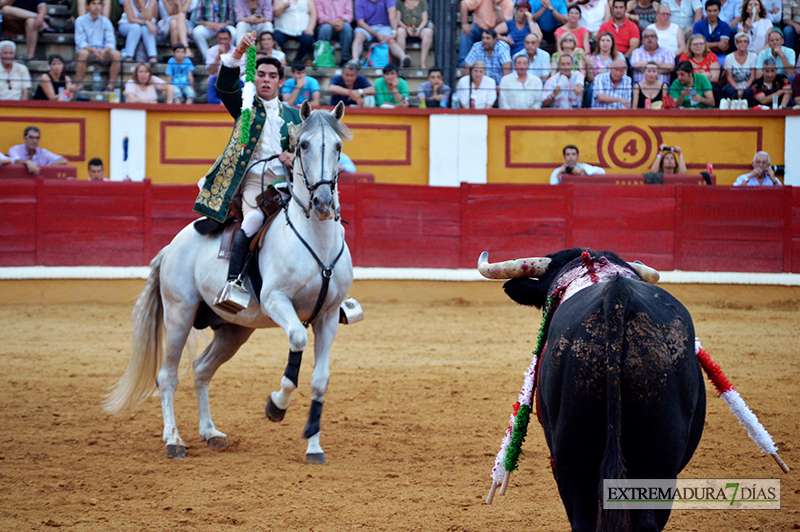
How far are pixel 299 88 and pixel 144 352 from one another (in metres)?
6.78

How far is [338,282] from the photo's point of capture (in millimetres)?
4312

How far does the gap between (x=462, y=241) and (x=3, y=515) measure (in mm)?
7742

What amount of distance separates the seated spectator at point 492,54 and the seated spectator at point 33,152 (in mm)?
5820

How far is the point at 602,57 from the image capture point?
11.0 m

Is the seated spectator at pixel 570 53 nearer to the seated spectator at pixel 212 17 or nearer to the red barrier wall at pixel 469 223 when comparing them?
the red barrier wall at pixel 469 223

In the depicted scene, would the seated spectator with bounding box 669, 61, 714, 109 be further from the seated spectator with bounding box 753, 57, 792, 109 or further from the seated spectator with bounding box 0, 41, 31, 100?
the seated spectator with bounding box 0, 41, 31, 100

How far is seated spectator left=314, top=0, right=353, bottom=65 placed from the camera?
38.8 feet

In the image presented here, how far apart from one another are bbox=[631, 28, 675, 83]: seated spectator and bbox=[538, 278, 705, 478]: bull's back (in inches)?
381

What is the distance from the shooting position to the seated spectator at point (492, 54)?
11.4 meters

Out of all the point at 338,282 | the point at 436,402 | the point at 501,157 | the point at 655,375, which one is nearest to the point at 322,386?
the point at 338,282

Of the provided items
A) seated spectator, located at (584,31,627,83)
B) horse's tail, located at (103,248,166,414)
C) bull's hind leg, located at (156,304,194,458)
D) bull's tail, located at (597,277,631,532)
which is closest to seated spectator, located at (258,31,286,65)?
seated spectator, located at (584,31,627,83)

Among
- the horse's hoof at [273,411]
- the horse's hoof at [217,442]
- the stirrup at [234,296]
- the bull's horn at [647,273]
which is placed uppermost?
the bull's horn at [647,273]

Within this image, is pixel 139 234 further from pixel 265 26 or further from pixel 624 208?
pixel 624 208

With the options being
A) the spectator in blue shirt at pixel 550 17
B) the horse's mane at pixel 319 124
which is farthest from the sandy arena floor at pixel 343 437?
the spectator in blue shirt at pixel 550 17
